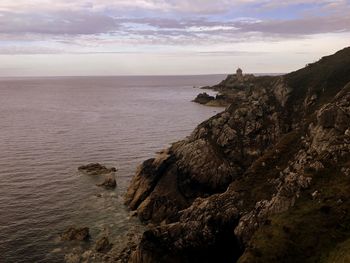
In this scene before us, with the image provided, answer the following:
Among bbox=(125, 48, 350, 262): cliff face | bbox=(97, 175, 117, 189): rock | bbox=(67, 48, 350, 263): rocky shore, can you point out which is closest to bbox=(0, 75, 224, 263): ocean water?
bbox=(97, 175, 117, 189): rock

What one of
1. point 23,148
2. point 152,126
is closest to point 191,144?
point 23,148

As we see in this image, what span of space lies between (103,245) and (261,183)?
73.8 ft

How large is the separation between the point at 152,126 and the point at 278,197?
106063 millimetres

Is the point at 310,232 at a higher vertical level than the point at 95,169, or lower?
higher

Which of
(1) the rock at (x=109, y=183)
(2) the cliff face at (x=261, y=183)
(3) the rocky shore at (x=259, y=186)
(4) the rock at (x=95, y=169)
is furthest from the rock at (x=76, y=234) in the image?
(4) the rock at (x=95, y=169)

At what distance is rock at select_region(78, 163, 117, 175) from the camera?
89.4m

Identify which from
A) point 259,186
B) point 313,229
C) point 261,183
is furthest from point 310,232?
point 261,183

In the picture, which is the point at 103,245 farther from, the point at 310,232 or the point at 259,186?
the point at 310,232

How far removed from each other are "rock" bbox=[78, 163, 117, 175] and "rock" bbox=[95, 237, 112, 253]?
3324cm

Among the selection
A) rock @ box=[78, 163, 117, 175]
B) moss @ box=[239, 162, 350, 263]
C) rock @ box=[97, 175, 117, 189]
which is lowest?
rock @ box=[97, 175, 117, 189]

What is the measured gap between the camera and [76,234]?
2282 inches

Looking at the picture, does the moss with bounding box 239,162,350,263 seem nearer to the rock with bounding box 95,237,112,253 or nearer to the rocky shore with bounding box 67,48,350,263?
the rocky shore with bounding box 67,48,350,263

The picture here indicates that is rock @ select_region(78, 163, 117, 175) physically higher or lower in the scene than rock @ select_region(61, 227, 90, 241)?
higher

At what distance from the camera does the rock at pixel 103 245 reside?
180 ft
